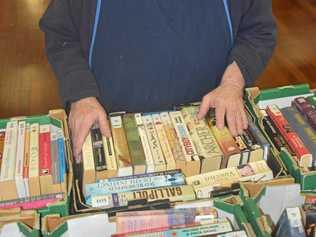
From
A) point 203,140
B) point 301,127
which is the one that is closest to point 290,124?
point 301,127

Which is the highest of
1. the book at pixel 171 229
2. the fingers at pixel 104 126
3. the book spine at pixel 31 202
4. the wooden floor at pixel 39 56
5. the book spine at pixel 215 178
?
the fingers at pixel 104 126

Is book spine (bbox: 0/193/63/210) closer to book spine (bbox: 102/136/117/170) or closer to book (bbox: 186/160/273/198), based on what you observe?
book spine (bbox: 102/136/117/170)

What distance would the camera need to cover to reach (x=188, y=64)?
1.34 metres

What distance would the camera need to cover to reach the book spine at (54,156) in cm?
111

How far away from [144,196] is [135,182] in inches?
1.8

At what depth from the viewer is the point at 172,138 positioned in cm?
119

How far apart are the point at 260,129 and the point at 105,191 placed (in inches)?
16.4

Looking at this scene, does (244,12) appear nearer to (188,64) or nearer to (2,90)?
(188,64)

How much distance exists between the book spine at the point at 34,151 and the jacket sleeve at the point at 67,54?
0.34 feet

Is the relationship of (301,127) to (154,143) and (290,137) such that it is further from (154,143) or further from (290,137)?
(154,143)

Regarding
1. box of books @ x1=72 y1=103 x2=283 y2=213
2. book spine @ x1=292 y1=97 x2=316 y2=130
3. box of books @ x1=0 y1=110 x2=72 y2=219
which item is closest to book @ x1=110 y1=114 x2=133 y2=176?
box of books @ x1=72 y1=103 x2=283 y2=213

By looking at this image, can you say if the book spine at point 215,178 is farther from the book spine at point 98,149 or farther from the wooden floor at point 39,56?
the wooden floor at point 39,56

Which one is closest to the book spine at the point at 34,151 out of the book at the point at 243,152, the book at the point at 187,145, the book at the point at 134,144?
the book at the point at 134,144

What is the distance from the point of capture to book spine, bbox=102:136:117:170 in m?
1.11
